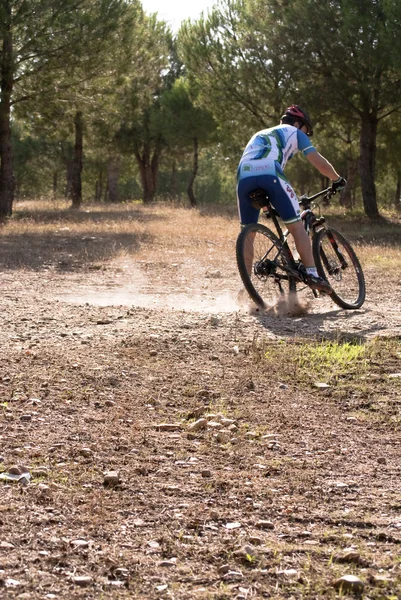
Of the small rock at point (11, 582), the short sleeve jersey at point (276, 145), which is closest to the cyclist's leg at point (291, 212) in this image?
the short sleeve jersey at point (276, 145)

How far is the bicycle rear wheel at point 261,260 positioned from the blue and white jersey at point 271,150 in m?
0.52

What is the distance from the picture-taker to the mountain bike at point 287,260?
784cm

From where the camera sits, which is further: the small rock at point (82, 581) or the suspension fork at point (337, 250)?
the suspension fork at point (337, 250)

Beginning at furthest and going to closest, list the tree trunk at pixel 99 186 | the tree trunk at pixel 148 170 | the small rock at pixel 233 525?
A: the tree trunk at pixel 99 186 → the tree trunk at pixel 148 170 → the small rock at pixel 233 525

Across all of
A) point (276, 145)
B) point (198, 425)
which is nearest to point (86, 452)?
point (198, 425)

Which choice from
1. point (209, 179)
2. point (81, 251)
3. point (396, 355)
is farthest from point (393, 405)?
point (209, 179)

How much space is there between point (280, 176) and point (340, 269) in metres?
1.29

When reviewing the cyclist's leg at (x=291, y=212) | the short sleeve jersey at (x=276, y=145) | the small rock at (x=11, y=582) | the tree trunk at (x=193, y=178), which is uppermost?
the tree trunk at (x=193, y=178)

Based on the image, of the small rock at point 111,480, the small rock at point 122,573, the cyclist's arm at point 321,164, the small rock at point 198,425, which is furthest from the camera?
the cyclist's arm at point 321,164

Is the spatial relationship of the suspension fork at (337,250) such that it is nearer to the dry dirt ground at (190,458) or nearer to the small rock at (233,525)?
the dry dirt ground at (190,458)

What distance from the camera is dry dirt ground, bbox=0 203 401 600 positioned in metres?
2.73

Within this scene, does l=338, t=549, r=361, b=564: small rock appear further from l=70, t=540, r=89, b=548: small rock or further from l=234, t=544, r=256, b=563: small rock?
l=70, t=540, r=89, b=548: small rock

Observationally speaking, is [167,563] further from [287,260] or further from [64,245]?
[64,245]

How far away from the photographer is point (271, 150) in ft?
25.7
